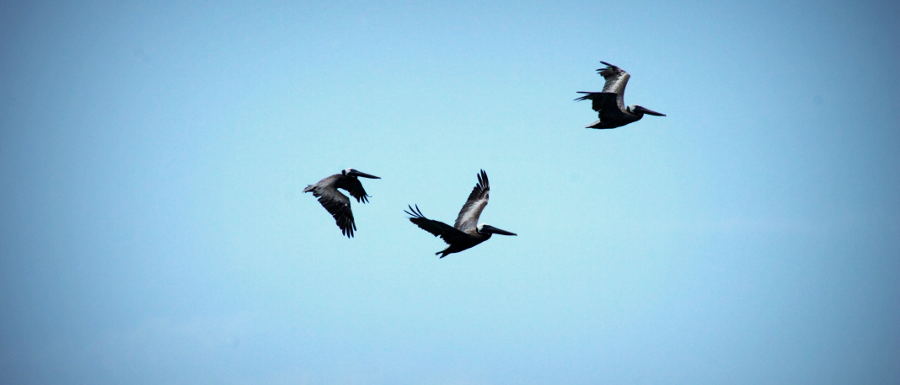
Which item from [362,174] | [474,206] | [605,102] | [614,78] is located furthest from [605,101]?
[362,174]

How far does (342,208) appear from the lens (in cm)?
2548

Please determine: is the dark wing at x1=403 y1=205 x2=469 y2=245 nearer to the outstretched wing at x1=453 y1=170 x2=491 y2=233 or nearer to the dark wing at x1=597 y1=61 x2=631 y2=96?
the outstretched wing at x1=453 y1=170 x2=491 y2=233

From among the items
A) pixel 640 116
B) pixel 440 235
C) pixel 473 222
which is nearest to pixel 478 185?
pixel 473 222

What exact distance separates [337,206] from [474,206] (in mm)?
4888

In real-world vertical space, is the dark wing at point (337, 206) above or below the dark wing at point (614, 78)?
below

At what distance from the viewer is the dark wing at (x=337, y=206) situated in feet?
82.7

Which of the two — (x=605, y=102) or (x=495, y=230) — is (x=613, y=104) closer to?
(x=605, y=102)

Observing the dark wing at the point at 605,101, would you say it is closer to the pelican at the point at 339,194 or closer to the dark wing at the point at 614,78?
the dark wing at the point at 614,78

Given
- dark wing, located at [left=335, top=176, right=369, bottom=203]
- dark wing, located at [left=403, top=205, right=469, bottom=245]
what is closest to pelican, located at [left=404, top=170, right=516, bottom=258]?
dark wing, located at [left=403, top=205, right=469, bottom=245]

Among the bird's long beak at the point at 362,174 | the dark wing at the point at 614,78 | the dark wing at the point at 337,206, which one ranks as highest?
the dark wing at the point at 614,78

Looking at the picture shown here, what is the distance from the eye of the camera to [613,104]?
24.8 meters

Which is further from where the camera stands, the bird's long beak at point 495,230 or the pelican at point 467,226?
the bird's long beak at point 495,230

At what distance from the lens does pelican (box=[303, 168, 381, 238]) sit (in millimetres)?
25203

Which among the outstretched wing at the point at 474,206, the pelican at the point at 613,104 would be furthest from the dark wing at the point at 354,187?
the pelican at the point at 613,104
